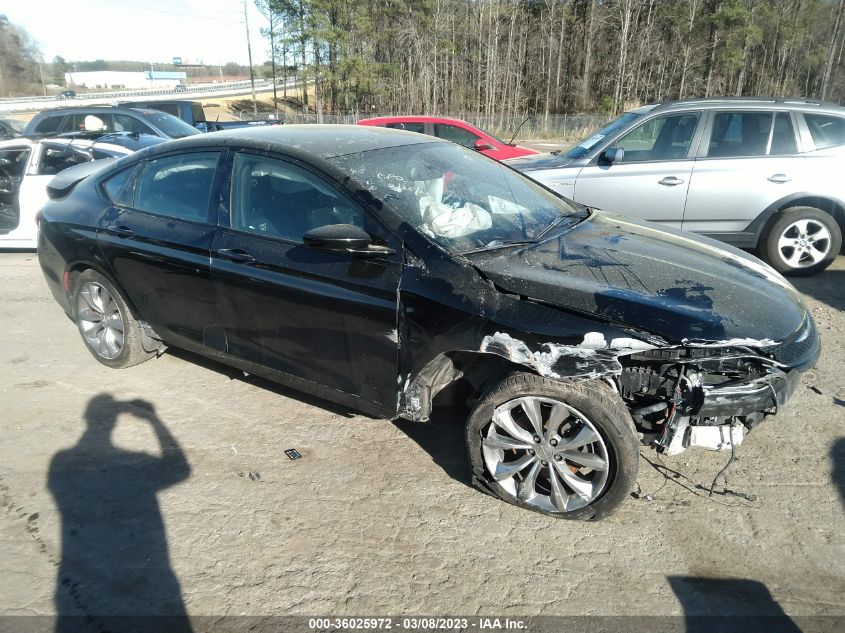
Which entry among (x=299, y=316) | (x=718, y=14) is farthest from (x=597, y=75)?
(x=299, y=316)

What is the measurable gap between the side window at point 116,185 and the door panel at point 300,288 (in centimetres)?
117

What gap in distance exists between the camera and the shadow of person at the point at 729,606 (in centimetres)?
233

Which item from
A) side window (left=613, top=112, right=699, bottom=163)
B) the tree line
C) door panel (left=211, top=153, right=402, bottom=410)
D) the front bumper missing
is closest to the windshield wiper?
door panel (left=211, top=153, right=402, bottom=410)

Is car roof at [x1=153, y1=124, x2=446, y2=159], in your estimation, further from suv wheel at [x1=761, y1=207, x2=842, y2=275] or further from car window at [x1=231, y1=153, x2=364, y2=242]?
suv wheel at [x1=761, y1=207, x2=842, y2=275]

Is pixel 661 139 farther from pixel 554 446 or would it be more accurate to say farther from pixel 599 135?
pixel 554 446

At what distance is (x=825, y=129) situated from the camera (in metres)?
6.23

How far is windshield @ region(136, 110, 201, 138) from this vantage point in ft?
38.8

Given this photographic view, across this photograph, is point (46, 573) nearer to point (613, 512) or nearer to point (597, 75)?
point (613, 512)

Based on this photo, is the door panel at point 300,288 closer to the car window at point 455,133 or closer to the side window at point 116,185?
the side window at point 116,185

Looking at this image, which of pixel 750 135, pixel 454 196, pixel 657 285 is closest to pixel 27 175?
pixel 454 196

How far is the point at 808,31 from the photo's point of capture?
45.2 metres

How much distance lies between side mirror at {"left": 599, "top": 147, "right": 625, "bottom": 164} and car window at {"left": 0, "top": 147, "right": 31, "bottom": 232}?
6.95 meters

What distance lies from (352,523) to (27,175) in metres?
6.99

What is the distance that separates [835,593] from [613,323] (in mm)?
1394
